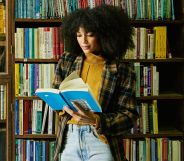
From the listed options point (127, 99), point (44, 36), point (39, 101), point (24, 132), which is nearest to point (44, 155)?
point (24, 132)

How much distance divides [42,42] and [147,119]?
29.8 inches

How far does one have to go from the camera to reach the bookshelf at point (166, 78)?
6.64ft

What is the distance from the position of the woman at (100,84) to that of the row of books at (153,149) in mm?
618

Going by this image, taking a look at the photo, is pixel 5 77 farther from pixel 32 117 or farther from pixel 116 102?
pixel 116 102

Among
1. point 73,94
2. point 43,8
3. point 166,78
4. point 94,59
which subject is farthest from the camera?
point 166,78

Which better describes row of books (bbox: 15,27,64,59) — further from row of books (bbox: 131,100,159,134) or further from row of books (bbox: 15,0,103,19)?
row of books (bbox: 131,100,159,134)

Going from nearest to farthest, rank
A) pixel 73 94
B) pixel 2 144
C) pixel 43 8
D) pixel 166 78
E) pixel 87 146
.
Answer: pixel 73 94
pixel 87 146
pixel 43 8
pixel 2 144
pixel 166 78

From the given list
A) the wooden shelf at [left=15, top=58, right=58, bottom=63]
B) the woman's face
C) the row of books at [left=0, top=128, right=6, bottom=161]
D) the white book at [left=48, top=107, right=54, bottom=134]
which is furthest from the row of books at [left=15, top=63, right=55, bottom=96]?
the woman's face

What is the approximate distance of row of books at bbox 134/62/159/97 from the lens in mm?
2027

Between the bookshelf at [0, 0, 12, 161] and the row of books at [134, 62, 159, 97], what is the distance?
73 centimetres

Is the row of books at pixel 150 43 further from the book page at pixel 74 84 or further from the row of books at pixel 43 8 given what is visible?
the book page at pixel 74 84

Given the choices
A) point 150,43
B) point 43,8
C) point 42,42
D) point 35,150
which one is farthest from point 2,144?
point 150,43

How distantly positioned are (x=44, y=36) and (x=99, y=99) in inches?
28.8

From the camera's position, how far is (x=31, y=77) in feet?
6.64
